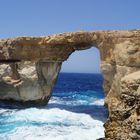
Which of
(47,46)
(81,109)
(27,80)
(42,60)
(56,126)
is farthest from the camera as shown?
(42,60)

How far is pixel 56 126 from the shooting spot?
72.0 feet

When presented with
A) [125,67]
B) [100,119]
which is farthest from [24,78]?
[125,67]

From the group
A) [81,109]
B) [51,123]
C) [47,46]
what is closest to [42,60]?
[47,46]

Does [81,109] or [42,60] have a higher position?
[42,60]

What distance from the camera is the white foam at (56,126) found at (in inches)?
757

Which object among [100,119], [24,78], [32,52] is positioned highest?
[32,52]

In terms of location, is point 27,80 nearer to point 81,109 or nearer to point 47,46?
point 47,46

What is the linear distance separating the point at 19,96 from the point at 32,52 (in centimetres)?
390

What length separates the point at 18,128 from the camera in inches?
843

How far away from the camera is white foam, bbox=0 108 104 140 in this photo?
19216 millimetres

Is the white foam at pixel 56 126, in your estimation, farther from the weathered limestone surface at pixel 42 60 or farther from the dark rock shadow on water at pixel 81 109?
the weathered limestone surface at pixel 42 60

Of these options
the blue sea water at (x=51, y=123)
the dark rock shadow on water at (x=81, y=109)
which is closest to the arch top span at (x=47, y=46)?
the dark rock shadow on water at (x=81, y=109)

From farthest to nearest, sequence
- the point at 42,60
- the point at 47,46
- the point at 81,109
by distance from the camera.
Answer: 1. the point at 42,60
2. the point at 47,46
3. the point at 81,109

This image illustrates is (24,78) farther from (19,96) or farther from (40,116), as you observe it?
(40,116)
